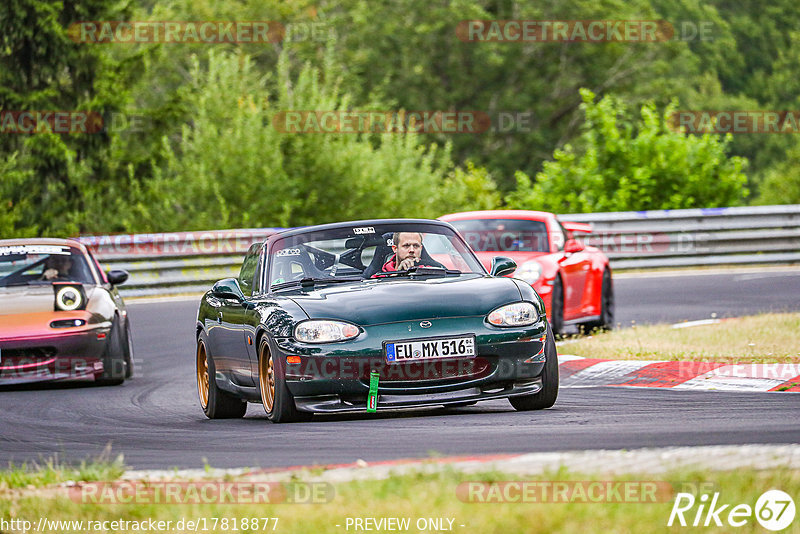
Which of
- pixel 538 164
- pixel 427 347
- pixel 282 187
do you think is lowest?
pixel 538 164

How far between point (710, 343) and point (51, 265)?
6.24 meters

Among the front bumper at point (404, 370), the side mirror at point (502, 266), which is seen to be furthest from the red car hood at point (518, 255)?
the front bumper at point (404, 370)

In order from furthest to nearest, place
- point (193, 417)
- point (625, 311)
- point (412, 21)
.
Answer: point (412, 21), point (625, 311), point (193, 417)

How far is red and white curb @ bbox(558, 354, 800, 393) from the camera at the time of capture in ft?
32.9

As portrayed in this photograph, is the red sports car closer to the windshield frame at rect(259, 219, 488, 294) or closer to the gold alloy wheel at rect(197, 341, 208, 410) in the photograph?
the gold alloy wheel at rect(197, 341, 208, 410)

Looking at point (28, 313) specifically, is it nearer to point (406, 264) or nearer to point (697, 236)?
point (406, 264)

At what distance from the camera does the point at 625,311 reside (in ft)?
61.7

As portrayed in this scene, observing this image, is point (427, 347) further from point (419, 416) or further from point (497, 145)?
point (497, 145)

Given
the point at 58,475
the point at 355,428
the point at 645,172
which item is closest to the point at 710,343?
the point at 355,428

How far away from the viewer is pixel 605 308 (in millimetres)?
16703

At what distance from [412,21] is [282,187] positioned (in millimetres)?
28968

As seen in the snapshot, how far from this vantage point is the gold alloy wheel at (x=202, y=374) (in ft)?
35.8

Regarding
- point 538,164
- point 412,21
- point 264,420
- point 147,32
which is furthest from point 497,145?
point 264,420

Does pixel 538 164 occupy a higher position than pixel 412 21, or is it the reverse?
pixel 412 21
